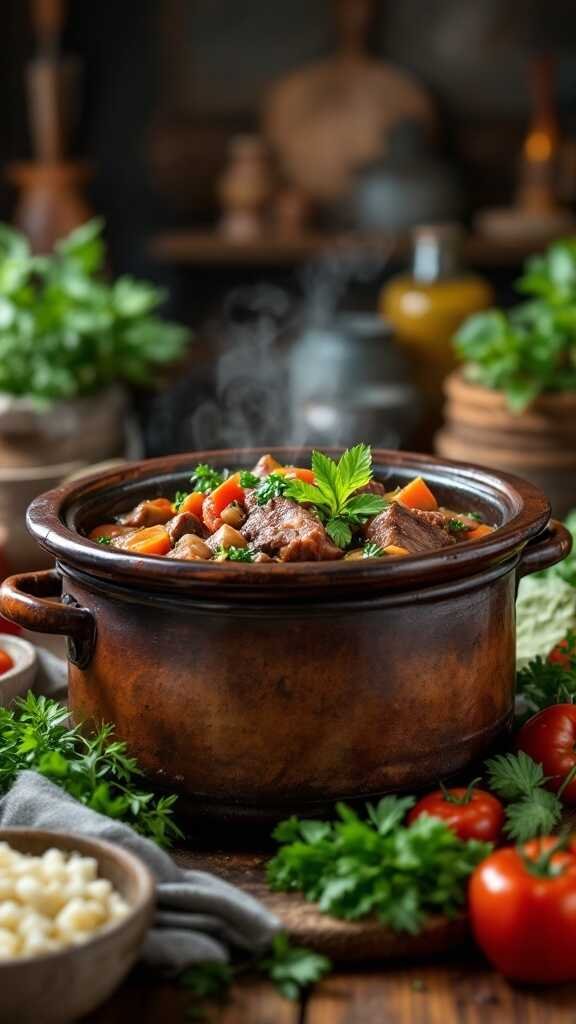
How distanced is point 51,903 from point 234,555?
775 millimetres

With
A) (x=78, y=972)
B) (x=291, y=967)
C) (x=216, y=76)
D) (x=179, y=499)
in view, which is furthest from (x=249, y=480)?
(x=216, y=76)

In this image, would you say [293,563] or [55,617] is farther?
[55,617]

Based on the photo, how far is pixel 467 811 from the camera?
2.63m

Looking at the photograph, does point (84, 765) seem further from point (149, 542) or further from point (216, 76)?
point (216, 76)

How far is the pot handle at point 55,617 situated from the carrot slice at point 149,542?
16cm

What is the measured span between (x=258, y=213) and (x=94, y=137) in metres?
1.22

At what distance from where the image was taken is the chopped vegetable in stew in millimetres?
2758

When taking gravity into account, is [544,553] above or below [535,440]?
above

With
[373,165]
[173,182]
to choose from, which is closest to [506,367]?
[373,165]

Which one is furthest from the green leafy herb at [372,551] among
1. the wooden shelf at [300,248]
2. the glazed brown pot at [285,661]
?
the wooden shelf at [300,248]

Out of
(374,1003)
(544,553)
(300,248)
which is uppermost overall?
(544,553)

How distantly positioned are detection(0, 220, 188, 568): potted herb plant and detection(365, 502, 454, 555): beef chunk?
2588 mm

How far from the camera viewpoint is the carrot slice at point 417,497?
312 cm

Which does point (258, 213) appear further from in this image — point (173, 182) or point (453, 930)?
point (453, 930)
